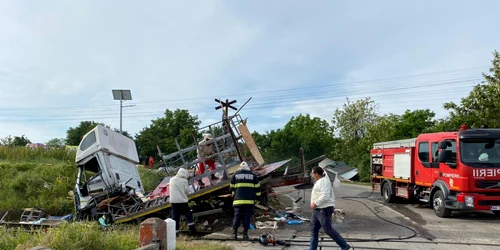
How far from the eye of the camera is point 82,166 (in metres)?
12.6

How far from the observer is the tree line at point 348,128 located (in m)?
20.8

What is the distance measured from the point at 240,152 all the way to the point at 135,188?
452cm

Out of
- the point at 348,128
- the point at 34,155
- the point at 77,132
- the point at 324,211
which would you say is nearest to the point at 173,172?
the point at 324,211

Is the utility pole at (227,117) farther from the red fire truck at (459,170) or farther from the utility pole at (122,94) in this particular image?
the utility pole at (122,94)

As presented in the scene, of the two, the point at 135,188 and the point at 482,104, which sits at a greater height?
the point at 482,104

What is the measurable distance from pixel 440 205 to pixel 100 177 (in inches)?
411

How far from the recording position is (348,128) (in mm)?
46688

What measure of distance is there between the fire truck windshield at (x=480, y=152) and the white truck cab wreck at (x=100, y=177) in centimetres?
991

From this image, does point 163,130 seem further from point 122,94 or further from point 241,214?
point 241,214

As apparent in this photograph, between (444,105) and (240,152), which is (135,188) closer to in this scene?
(240,152)

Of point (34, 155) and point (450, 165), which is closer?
point (450, 165)

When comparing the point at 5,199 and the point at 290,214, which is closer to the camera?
the point at 290,214

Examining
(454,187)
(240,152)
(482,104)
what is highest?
(482,104)

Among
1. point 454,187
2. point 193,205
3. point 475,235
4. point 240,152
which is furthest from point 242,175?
point 454,187
